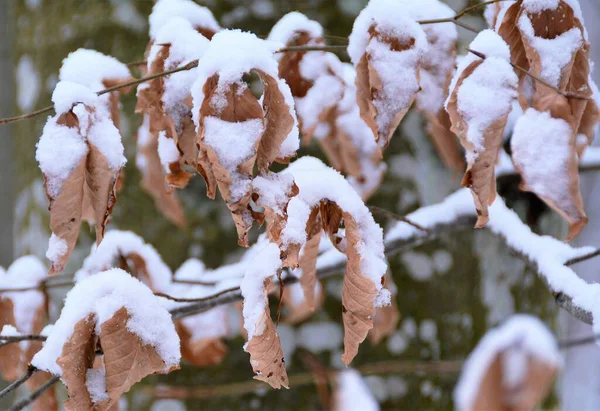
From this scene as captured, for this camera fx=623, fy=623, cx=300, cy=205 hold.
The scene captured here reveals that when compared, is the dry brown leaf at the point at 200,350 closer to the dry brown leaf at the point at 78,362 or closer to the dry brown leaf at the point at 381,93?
the dry brown leaf at the point at 78,362

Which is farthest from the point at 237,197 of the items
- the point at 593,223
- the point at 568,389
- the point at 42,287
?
the point at 568,389

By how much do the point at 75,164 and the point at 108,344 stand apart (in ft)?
0.53

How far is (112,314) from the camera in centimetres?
56

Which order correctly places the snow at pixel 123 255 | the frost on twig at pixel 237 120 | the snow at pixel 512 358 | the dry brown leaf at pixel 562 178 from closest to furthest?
the snow at pixel 512 358, the frost on twig at pixel 237 120, the dry brown leaf at pixel 562 178, the snow at pixel 123 255

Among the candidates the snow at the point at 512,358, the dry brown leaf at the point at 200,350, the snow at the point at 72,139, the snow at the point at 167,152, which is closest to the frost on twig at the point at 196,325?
the dry brown leaf at the point at 200,350

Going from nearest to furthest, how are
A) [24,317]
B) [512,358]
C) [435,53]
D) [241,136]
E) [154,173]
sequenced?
[512,358] < [241,136] < [435,53] < [24,317] < [154,173]

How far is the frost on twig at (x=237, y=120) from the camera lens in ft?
1.63

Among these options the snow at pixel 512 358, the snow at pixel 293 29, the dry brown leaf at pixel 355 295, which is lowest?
the dry brown leaf at pixel 355 295

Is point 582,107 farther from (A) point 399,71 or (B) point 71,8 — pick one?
(B) point 71,8

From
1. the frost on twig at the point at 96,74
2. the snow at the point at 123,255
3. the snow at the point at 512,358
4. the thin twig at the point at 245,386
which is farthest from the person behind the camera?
the thin twig at the point at 245,386

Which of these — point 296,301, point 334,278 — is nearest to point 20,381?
point 296,301

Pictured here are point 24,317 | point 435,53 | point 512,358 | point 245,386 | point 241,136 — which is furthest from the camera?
point 245,386

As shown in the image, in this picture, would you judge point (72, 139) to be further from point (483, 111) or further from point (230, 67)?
point (483, 111)

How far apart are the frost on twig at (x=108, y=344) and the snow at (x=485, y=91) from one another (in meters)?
0.32
